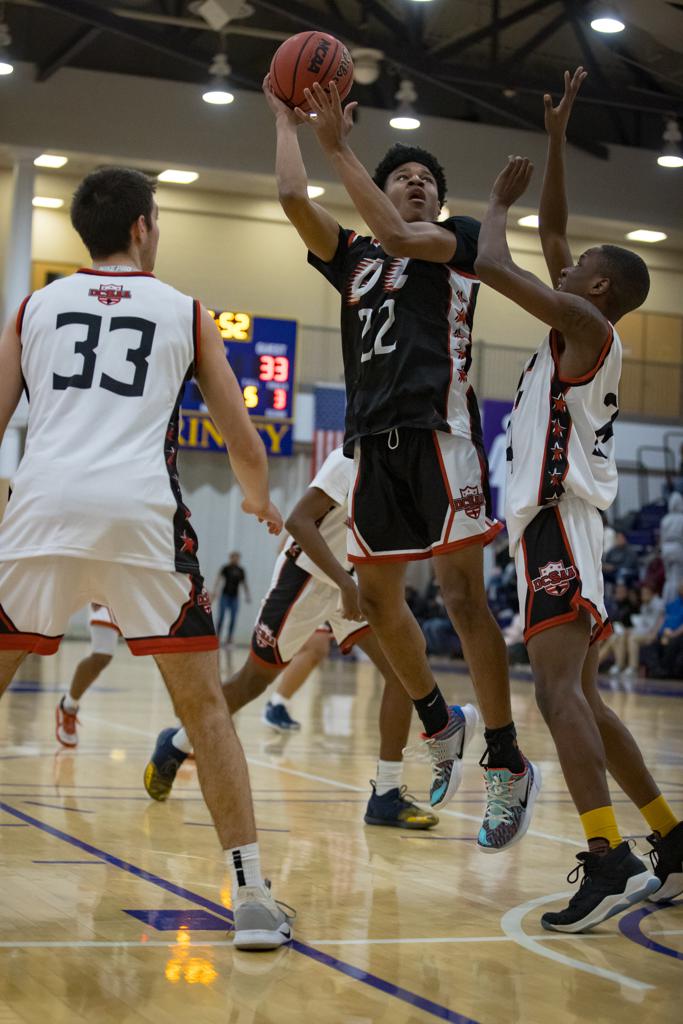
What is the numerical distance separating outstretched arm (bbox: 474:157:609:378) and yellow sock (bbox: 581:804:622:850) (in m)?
1.25

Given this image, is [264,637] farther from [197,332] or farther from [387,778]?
[197,332]

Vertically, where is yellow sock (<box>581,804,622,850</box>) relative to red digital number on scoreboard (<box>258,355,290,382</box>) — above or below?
below

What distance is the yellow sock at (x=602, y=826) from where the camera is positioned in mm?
3645

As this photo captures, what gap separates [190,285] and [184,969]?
75.7ft

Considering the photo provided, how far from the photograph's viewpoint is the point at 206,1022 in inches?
103

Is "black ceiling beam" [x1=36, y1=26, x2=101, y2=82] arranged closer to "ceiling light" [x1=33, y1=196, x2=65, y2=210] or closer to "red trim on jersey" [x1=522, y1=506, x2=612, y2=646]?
"ceiling light" [x1=33, y1=196, x2=65, y2=210]

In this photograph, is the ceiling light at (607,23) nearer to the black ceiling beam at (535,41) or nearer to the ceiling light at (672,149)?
the black ceiling beam at (535,41)

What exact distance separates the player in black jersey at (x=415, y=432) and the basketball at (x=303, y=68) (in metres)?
0.06

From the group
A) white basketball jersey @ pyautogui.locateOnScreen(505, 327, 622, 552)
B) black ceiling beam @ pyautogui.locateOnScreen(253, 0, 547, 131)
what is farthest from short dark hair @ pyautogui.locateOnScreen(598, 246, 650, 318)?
black ceiling beam @ pyautogui.locateOnScreen(253, 0, 547, 131)

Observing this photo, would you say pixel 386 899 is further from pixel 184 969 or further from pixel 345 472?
pixel 345 472

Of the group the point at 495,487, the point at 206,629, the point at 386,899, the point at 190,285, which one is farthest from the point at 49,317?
the point at 190,285

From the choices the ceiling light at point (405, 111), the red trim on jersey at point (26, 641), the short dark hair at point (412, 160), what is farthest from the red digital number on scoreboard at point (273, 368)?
the red trim on jersey at point (26, 641)

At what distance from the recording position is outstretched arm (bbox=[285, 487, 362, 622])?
206 inches

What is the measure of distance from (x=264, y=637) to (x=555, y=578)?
2.72 metres
